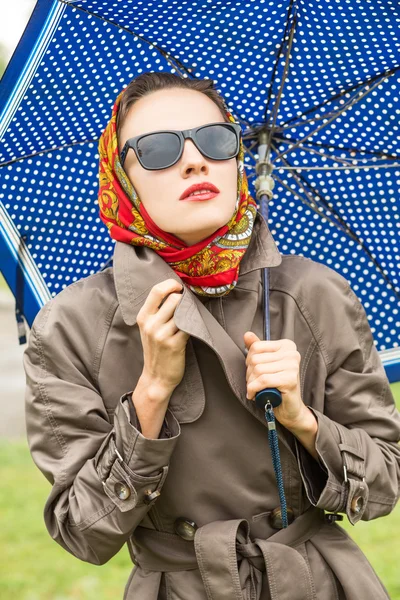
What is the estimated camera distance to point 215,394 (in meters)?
2.03

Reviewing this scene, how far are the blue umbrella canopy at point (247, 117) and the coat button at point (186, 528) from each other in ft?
2.80

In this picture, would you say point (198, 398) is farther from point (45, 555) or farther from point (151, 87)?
point (45, 555)

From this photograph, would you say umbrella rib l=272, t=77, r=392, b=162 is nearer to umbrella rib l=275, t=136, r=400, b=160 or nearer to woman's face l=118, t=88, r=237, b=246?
umbrella rib l=275, t=136, r=400, b=160

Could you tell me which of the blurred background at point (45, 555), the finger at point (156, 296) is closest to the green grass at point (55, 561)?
the blurred background at point (45, 555)

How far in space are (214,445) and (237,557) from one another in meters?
0.28

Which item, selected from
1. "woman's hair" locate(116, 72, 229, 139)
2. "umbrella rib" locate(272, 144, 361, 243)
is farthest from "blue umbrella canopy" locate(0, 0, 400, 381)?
"woman's hair" locate(116, 72, 229, 139)

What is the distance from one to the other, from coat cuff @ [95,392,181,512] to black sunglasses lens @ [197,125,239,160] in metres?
0.65

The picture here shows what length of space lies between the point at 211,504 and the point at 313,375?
16.3 inches

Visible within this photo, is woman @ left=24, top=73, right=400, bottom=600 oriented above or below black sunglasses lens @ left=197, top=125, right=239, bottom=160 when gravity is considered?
below

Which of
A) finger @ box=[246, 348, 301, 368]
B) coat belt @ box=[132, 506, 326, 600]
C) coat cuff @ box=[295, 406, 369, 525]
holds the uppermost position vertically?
finger @ box=[246, 348, 301, 368]

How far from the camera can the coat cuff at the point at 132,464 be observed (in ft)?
6.16

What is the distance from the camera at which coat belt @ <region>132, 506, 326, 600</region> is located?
1.95m

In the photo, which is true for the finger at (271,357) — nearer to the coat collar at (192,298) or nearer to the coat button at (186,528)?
the coat collar at (192,298)

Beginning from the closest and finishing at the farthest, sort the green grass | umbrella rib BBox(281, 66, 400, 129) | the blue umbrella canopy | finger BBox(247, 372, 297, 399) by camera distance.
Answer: finger BBox(247, 372, 297, 399) → the blue umbrella canopy → umbrella rib BBox(281, 66, 400, 129) → the green grass
